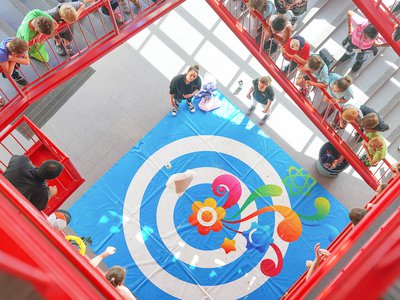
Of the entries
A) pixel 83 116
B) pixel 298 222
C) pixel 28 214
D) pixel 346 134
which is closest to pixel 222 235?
pixel 298 222

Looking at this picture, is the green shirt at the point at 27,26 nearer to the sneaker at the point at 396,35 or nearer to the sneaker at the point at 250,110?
the sneaker at the point at 250,110

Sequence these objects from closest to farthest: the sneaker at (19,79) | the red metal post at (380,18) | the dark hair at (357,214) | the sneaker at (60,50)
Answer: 1. the dark hair at (357,214)
2. the red metal post at (380,18)
3. the sneaker at (19,79)
4. the sneaker at (60,50)

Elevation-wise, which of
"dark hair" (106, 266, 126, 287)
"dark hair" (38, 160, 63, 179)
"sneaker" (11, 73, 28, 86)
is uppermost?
"sneaker" (11, 73, 28, 86)

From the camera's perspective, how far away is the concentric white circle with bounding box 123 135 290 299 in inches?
295

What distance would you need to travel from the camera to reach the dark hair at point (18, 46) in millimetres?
5676

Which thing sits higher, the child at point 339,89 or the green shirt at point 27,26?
the child at point 339,89

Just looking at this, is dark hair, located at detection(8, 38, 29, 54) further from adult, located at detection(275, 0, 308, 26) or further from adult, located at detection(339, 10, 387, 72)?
adult, located at detection(339, 10, 387, 72)

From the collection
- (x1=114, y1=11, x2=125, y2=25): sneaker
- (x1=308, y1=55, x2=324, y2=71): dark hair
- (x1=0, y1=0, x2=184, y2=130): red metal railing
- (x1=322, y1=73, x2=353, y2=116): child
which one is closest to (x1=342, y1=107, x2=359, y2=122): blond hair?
(x1=322, y1=73, x2=353, y2=116): child

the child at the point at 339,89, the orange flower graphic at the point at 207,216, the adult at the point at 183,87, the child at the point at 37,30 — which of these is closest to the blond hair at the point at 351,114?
the child at the point at 339,89

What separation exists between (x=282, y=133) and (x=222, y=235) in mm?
2271

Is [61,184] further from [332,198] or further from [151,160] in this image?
[332,198]

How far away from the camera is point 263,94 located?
7.81 m

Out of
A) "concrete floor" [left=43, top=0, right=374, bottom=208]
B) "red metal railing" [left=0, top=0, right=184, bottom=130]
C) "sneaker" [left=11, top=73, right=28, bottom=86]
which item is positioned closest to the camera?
"red metal railing" [left=0, top=0, right=184, bottom=130]

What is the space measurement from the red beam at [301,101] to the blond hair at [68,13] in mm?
2413
